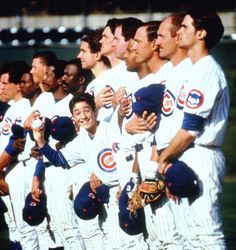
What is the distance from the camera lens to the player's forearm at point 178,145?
21.7 ft

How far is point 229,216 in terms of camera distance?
13727 millimetres

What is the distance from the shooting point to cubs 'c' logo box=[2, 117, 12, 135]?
34.1 ft

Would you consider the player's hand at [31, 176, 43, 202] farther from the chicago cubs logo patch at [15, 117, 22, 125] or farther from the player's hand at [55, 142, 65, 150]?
the chicago cubs logo patch at [15, 117, 22, 125]

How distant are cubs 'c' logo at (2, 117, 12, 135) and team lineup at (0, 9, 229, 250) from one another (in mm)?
16

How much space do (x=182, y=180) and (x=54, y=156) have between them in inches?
105

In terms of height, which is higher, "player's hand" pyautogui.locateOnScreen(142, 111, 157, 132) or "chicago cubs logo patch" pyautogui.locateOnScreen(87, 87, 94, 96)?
"chicago cubs logo patch" pyautogui.locateOnScreen(87, 87, 94, 96)

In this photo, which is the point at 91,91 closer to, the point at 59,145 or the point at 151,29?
the point at 59,145

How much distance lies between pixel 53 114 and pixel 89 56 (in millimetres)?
727

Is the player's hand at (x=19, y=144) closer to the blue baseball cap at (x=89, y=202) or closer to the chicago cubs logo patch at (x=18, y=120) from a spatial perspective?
the chicago cubs logo patch at (x=18, y=120)

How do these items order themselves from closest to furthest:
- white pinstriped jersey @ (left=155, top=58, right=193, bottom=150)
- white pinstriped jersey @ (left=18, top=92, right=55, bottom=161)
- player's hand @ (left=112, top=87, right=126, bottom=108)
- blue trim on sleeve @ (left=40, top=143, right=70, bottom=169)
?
white pinstriped jersey @ (left=155, top=58, right=193, bottom=150)
player's hand @ (left=112, top=87, right=126, bottom=108)
blue trim on sleeve @ (left=40, top=143, right=70, bottom=169)
white pinstriped jersey @ (left=18, top=92, right=55, bottom=161)

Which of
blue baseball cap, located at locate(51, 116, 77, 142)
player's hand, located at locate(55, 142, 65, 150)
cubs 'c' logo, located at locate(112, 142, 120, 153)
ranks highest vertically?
blue baseball cap, located at locate(51, 116, 77, 142)

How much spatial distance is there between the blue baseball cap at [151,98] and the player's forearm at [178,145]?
52 centimetres

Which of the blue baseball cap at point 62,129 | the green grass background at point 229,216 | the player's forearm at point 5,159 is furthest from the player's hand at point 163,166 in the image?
the green grass background at point 229,216

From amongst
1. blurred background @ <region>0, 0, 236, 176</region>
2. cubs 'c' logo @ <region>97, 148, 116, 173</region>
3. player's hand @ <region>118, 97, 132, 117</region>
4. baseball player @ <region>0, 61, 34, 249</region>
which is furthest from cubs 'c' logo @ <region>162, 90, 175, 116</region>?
blurred background @ <region>0, 0, 236, 176</region>
